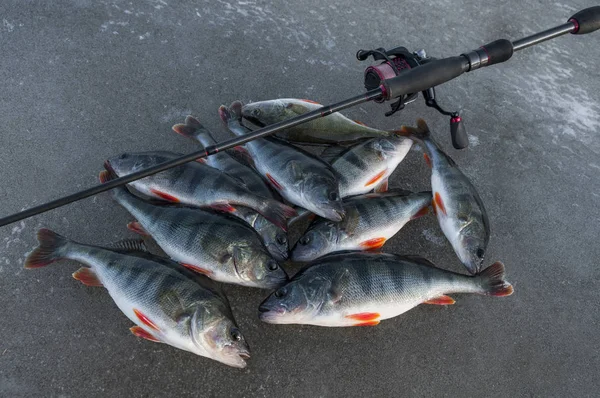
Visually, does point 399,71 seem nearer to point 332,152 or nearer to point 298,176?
point 332,152

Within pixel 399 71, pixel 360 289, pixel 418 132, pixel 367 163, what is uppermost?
pixel 399 71

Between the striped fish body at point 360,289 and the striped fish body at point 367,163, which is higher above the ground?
the striped fish body at point 367,163

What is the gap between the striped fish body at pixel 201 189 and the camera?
2229 mm

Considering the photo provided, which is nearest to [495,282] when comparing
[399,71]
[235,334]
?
[399,71]

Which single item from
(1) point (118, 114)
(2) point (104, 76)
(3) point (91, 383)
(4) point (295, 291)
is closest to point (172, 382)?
(3) point (91, 383)

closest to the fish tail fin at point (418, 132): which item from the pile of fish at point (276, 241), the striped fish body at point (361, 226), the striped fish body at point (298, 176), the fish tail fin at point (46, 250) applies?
the pile of fish at point (276, 241)

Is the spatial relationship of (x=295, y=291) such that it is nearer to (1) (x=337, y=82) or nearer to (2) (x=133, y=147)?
(2) (x=133, y=147)

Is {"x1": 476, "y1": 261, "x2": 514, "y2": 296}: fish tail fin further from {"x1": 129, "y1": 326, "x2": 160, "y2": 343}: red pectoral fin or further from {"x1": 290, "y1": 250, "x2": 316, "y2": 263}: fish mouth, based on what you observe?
{"x1": 129, "y1": 326, "x2": 160, "y2": 343}: red pectoral fin

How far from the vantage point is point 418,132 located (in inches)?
106

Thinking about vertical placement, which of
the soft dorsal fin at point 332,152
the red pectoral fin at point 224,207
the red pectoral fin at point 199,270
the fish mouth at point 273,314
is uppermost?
the soft dorsal fin at point 332,152

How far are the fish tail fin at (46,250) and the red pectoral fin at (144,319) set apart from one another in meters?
0.51

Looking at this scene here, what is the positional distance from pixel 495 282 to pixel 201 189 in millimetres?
1541

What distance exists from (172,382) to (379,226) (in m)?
1.24

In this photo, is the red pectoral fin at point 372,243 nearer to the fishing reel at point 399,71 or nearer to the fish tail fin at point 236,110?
the fishing reel at point 399,71
